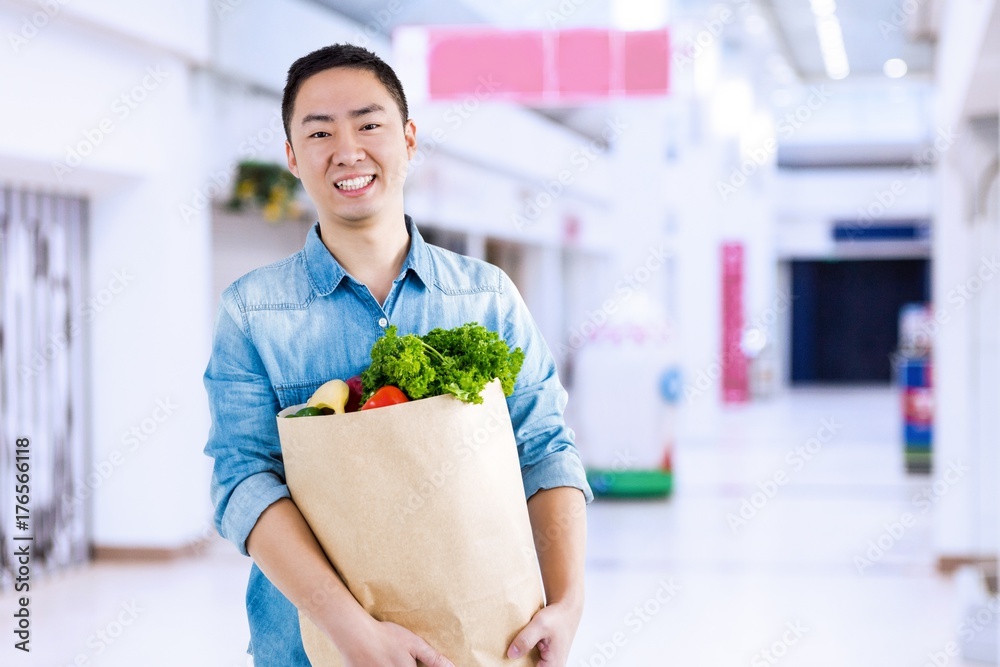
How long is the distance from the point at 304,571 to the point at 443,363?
0.28 meters

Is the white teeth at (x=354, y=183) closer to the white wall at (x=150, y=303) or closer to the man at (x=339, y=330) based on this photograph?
the man at (x=339, y=330)

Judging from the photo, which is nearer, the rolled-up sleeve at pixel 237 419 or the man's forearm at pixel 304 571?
the man's forearm at pixel 304 571

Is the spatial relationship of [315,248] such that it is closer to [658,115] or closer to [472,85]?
[472,85]

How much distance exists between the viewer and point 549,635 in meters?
1.33

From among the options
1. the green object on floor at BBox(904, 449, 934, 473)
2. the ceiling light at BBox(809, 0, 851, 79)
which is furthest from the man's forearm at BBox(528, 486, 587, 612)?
the ceiling light at BBox(809, 0, 851, 79)

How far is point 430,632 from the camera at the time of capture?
1.28m

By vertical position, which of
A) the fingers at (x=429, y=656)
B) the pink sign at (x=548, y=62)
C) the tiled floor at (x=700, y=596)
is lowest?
the tiled floor at (x=700, y=596)

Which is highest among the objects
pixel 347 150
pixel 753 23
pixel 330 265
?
pixel 753 23

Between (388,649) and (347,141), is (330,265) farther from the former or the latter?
(388,649)

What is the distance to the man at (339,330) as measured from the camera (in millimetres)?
1355

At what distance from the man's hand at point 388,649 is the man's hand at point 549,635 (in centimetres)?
9

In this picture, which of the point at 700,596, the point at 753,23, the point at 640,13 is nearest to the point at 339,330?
the point at 700,596

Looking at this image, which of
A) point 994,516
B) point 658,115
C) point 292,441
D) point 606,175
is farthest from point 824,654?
point 606,175

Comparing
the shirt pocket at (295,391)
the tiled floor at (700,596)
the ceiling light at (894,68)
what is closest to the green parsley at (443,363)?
the shirt pocket at (295,391)
